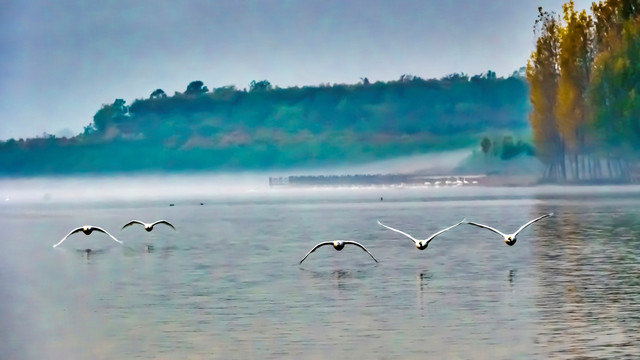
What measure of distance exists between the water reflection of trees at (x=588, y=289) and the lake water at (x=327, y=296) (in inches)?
2.1

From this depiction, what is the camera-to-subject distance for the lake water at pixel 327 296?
2656cm

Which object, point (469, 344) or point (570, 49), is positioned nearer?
point (469, 344)

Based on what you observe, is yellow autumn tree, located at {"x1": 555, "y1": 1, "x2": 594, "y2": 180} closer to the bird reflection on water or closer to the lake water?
the lake water

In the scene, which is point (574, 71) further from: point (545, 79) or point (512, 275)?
point (512, 275)

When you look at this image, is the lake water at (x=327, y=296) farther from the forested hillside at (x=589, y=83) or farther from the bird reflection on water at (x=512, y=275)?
the forested hillside at (x=589, y=83)

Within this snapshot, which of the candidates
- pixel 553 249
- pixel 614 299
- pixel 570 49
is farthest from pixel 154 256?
pixel 570 49

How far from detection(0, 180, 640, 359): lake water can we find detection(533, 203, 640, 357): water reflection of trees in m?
0.05

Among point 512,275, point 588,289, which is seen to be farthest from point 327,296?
point 512,275

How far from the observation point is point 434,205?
9438 cm

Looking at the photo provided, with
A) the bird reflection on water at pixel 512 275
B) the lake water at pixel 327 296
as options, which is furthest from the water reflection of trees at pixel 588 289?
the bird reflection on water at pixel 512 275

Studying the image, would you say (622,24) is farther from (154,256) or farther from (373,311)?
(373,311)

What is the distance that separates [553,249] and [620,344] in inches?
874

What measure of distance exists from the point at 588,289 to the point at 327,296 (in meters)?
5.98

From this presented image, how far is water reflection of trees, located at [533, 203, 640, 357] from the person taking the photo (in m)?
26.2
